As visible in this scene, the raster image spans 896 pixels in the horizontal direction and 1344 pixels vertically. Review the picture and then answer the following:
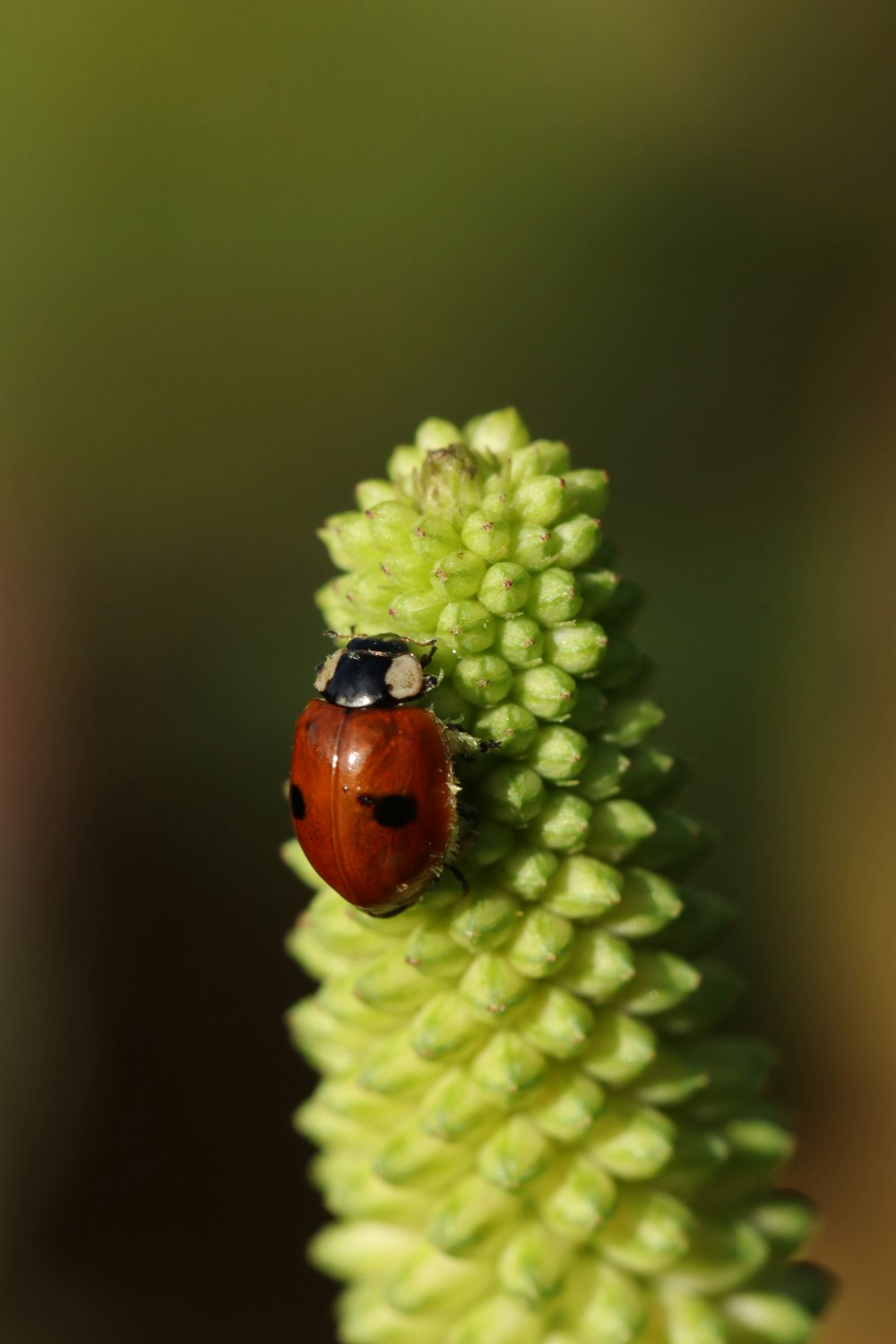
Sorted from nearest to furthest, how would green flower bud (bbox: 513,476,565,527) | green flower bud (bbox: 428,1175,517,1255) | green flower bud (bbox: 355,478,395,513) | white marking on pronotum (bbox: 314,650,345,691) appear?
green flower bud (bbox: 513,476,565,527), green flower bud (bbox: 428,1175,517,1255), green flower bud (bbox: 355,478,395,513), white marking on pronotum (bbox: 314,650,345,691)

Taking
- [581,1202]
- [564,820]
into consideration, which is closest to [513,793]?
[564,820]

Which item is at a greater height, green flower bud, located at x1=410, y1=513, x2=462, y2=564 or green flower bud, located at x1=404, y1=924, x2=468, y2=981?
green flower bud, located at x1=410, y1=513, x2=462, y2=564

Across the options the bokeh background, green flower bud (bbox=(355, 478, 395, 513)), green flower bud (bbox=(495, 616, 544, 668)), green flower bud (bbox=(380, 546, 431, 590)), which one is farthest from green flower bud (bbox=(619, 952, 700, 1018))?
the bokeh background

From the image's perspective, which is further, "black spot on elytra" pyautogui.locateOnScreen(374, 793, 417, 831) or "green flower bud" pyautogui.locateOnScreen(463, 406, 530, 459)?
"green flower bud" pyautogui.locateOnScreen(463, 406, 530, 459)

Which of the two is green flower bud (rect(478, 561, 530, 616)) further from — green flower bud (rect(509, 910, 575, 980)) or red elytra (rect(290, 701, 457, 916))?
green flower bud (rect(509, 910, 575, 980))

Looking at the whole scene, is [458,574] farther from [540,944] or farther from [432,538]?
[540,944]

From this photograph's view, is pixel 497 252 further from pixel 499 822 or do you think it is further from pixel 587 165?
pixel 499 822

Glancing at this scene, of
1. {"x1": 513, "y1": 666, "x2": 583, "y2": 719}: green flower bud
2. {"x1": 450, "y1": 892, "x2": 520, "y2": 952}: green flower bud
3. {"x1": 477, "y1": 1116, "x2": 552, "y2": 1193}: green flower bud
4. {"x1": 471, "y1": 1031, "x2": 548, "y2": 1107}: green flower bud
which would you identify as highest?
{"x1": 513, "y1": 666, "x2": 583, "y2": 719}: green flower bud
